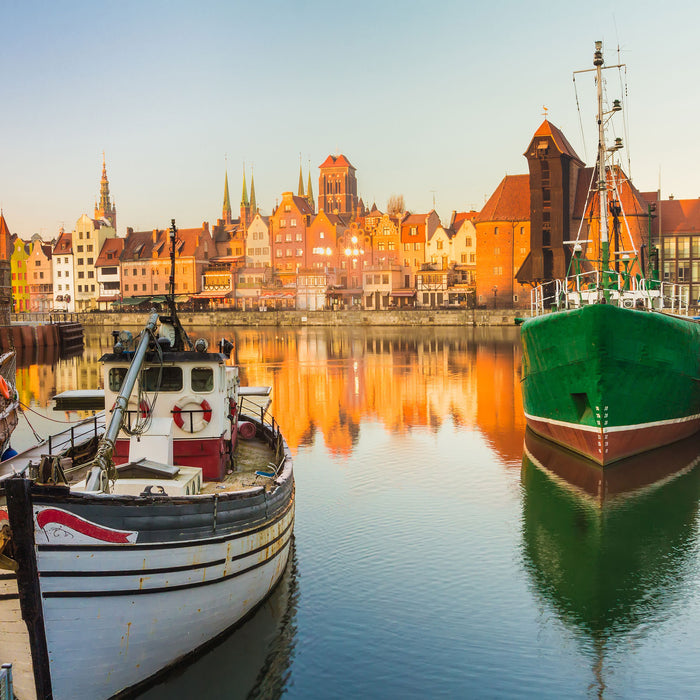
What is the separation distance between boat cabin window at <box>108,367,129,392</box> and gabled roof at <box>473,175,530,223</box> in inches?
3766

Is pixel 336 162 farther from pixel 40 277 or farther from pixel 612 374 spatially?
pixel 612 374

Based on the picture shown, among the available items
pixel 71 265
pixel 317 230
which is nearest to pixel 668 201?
pixel 317 230

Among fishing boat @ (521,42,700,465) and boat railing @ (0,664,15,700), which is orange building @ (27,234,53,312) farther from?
boat railing @ (0,664,15,700)

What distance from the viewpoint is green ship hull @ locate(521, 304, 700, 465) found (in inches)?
961

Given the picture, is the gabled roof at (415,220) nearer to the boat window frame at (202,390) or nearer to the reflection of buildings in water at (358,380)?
the reflection of buildings in water at (358,380)

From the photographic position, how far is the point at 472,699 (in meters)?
11.7

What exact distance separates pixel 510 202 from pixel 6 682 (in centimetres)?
10333

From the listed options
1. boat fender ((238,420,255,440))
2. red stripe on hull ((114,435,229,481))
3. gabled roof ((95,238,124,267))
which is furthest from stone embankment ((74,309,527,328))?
red stripe on hull ((114,435,229,481))

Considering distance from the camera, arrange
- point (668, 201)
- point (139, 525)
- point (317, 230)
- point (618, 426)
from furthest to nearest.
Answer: point (317, 230), point (668, 201), point (618, 426), point (139, 525)

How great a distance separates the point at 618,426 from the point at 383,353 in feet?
151

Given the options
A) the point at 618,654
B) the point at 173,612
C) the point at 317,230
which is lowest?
the point at 618,654

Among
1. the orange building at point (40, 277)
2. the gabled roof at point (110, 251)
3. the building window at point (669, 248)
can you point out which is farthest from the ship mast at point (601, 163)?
the orange building at point (40, 277)

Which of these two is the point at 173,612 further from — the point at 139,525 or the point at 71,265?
the point at 71,265

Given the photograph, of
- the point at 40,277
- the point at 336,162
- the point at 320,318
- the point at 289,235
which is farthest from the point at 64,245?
the point at 336,162
